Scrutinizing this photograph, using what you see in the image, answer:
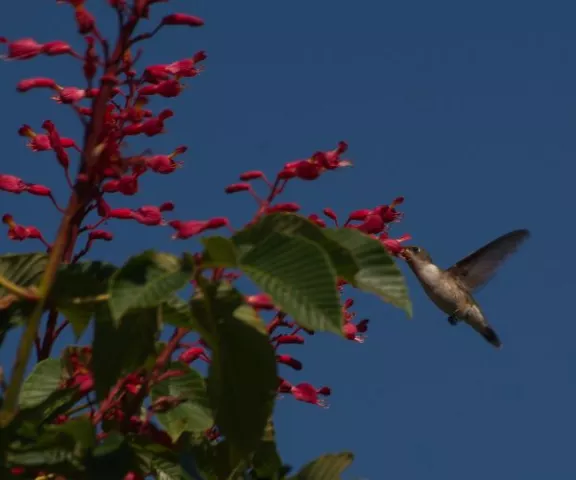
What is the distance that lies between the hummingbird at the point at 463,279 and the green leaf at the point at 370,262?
19.2 feet

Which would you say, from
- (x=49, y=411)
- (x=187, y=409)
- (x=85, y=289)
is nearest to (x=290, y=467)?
(x=187, y=409)

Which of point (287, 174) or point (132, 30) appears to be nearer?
point (132, 30)

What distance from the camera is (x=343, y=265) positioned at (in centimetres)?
280

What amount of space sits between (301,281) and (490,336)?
22.2 ft

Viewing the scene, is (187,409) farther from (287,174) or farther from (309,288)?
(309,288)

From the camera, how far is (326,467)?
11.8 ft

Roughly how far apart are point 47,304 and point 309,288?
0.80m

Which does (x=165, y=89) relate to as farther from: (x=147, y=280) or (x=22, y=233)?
(x=147, y=280)

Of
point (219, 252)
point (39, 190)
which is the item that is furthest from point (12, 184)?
point (219, 252)

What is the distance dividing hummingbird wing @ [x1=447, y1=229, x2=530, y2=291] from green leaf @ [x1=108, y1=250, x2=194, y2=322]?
612 cm

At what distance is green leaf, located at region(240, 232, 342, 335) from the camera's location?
97.8 inches

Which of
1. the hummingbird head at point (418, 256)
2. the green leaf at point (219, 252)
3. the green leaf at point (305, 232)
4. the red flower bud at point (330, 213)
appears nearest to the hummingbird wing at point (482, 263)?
the hummingbird head at point (418, 256)

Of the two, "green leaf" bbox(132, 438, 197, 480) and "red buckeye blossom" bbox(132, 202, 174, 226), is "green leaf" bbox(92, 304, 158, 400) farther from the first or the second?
"red buckeye blossom" bbox(132, 202, 174, 226)

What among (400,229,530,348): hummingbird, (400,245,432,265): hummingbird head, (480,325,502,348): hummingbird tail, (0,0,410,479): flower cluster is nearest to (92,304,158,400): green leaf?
(0,0,410,479): flower cluster
